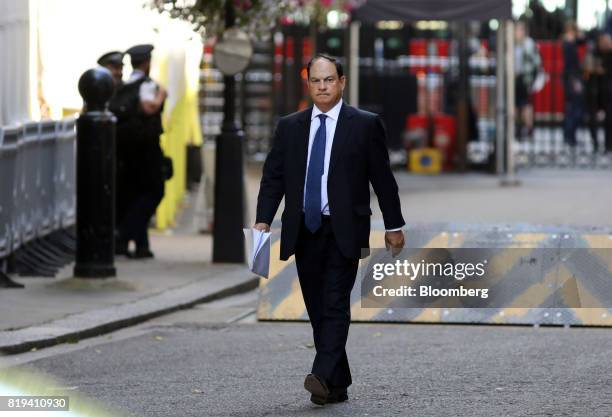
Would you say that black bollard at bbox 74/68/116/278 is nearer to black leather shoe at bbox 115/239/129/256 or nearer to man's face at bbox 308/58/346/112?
black leather shoe at bbox 115/239/129/256

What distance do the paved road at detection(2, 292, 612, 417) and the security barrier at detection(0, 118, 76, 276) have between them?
77.4 inches

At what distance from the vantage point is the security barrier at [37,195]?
1377cm

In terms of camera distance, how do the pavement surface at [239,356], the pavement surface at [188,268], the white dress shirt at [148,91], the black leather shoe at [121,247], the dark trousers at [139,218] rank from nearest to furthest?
the pavement surface at [239,356] → the pavement surface at [188,268] → the white dress shirt at [148,91] → the dark trousers at [139,218] → the black leather shoe at [121,247]

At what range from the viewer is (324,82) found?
8570 mm

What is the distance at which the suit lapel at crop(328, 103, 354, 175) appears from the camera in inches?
341

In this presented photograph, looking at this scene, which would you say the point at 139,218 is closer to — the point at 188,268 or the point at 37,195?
the point at 188,268

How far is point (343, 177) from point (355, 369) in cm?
171

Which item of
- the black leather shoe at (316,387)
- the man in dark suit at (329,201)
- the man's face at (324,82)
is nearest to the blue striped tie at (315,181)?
the man in dark suit at (329,201)

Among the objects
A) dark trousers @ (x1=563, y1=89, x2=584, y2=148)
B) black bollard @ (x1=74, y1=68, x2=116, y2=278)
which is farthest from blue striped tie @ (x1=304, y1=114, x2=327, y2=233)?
dark trousers @ (x1=563, y1=89, x2=584, y2=148)

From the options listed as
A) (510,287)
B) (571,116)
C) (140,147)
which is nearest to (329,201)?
(510,287)

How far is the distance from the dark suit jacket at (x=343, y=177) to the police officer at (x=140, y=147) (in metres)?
6.72

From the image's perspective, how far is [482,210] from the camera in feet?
68.3

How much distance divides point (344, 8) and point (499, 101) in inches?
111

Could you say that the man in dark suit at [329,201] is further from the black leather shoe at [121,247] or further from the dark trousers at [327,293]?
the black leather shoe at [121,247]
